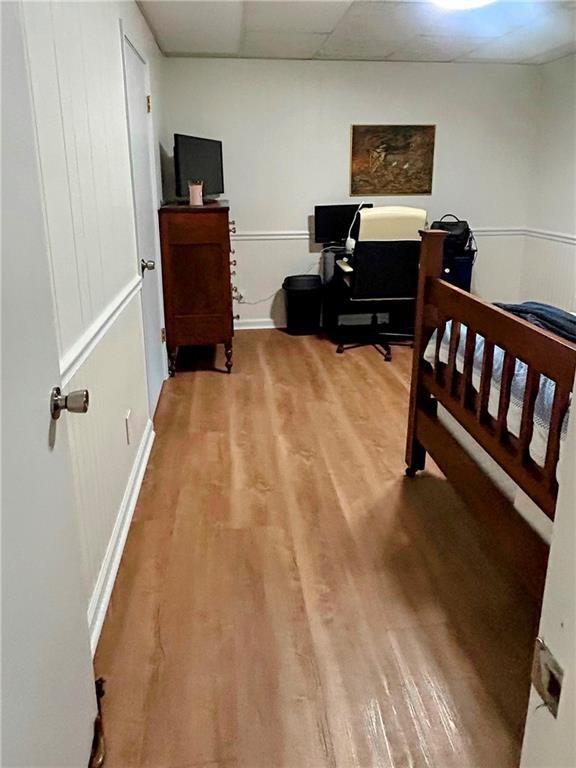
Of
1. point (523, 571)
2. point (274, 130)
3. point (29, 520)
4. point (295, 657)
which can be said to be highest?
point (274, 130)

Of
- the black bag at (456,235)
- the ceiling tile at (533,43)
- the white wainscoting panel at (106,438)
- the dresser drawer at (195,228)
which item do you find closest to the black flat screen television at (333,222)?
the black bag at (456,235)

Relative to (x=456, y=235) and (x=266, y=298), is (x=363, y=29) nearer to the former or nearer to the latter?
(x=456, y=235)

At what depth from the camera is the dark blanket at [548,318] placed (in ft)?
6.37

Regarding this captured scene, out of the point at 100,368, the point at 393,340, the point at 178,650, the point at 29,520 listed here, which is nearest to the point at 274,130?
the point at 393,340

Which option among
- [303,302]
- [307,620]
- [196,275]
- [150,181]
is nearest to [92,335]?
[307,620]

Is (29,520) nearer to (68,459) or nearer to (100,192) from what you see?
Answer: (68,459)

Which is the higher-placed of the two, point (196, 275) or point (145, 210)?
point (145, 210)

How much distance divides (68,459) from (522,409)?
50.6 inches

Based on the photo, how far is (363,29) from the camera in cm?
399

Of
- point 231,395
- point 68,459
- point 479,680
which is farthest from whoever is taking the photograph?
point 231,395

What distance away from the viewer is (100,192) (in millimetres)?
2229

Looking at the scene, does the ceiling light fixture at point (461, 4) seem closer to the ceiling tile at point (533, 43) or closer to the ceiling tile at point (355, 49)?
the ceiling tile at point (533, 43)

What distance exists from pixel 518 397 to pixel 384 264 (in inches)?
103

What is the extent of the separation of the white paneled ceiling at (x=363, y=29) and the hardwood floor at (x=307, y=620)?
245 centimetres
